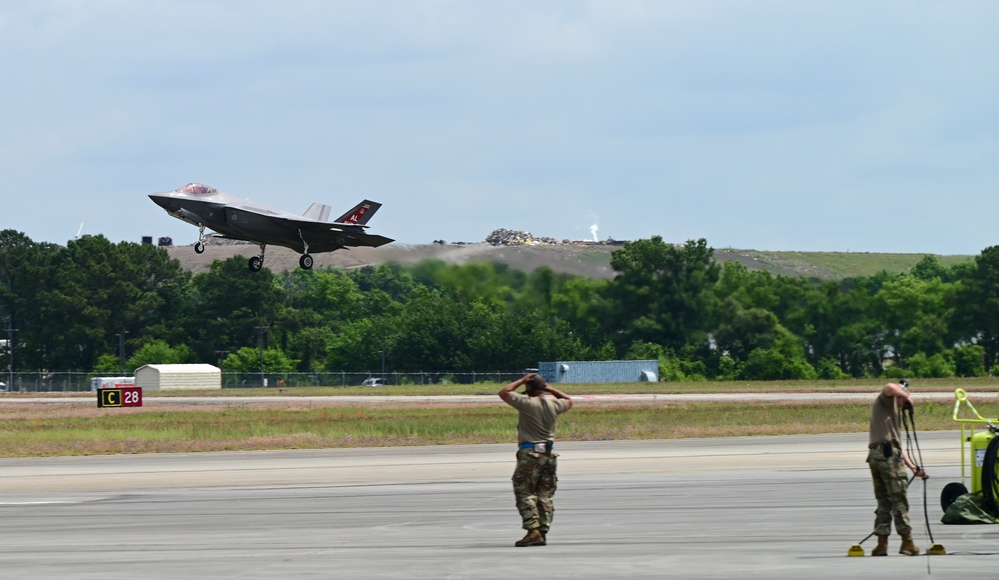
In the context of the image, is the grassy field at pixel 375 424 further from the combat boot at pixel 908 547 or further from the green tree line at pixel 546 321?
the green tree line at pixel 546 321

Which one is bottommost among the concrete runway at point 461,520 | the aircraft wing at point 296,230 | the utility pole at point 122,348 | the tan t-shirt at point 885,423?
the concrete runway at point 461,520

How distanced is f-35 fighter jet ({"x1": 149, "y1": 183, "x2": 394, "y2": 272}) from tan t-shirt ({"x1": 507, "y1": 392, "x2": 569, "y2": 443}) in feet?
130

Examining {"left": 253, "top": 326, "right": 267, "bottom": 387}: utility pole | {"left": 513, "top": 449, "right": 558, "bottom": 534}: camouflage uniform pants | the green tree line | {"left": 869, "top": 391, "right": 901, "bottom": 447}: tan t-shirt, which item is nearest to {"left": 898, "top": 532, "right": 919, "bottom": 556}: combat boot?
{"left": 869, "top": 391, "right": 901, "bottom": 447}: tan t-shirt

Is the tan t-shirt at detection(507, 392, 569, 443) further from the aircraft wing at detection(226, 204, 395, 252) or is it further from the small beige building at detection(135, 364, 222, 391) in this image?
the small beige building at detection(135, 364, 222, 391)

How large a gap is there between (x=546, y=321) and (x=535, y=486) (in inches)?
3739

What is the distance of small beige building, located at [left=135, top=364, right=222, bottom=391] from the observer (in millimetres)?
106406

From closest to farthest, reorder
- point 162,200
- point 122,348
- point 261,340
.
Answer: point 162,200, point 122,348, point 261,340

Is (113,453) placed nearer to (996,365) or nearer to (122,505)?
(122,505)

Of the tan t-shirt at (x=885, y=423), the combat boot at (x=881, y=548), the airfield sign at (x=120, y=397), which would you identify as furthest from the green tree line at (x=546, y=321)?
the combat boot at (x=881, y=548)

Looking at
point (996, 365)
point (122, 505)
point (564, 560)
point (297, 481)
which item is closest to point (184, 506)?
point (122, 505)

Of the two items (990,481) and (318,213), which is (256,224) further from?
(990,481)

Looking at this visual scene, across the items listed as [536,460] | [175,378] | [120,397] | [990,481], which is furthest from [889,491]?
[175,378]

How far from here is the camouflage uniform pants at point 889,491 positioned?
44.5 feet

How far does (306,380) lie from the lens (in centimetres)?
11881
